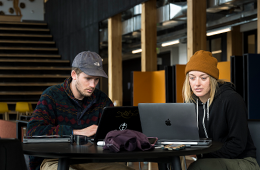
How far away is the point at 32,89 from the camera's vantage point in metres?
9.34

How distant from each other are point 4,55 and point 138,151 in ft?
30.7

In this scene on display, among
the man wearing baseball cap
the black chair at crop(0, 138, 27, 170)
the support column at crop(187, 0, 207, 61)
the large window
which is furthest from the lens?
the large window

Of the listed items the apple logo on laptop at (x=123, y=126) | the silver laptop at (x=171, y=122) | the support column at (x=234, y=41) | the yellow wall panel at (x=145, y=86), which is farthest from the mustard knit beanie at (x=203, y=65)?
the support column at (x=234, y=41)

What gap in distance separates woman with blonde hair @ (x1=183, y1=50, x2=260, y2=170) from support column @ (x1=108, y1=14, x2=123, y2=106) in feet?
17.5

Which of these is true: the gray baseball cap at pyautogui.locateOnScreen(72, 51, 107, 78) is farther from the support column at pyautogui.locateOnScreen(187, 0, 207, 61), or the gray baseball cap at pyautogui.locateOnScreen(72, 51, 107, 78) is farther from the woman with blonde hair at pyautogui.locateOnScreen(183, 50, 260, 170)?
the support column at pyautogui.locateOnScreen(187, 0, 207, 61)

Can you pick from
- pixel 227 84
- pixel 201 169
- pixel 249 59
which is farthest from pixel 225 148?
pixel 249 59

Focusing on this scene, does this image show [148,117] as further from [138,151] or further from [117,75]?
[117,75]

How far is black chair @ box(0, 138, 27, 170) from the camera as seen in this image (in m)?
1.15

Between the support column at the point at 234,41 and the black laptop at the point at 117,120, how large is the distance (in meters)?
8.77

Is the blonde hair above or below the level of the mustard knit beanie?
below

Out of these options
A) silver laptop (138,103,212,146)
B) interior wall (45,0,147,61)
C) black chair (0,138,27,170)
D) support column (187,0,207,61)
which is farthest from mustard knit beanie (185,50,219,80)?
interior wall (45,0,147,61)

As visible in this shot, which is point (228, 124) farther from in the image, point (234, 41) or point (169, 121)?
point (234, 41)

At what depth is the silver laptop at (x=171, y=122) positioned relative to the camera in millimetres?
1641

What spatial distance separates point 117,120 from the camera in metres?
1.66
